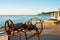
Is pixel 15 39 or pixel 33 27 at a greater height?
pixel 33 27

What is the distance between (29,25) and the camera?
3982 millimetres

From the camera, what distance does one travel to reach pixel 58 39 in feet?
27.8

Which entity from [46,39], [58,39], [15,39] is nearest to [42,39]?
[46,39]

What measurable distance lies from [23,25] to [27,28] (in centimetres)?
16

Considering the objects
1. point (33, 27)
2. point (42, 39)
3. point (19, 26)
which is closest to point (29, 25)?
point (33, 27)

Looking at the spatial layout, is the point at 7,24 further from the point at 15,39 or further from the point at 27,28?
the point at 15,39

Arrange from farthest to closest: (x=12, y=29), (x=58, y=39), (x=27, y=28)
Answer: (x=58, y=39)
(x=27, y=28)
(x=12, y=29)

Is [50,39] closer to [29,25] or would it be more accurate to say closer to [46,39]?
[46,39]

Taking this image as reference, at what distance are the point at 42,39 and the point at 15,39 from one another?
53.5 inches

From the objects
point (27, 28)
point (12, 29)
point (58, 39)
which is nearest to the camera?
point (12, 29)

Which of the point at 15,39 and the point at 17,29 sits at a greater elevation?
the point at 17,29

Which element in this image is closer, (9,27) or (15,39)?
(9,27)

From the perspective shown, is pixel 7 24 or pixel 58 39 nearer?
pixel 7 24

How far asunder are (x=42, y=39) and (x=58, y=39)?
0.80m
